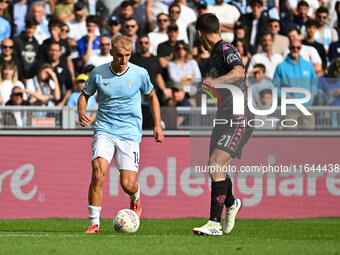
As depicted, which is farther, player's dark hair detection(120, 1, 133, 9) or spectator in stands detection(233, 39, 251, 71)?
player's dark hair detection(120, 1, 133, 9)

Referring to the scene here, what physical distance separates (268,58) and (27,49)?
500cm

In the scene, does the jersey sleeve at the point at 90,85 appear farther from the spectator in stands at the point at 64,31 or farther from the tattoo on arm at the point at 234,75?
the spectator in stands at the point at 64,31

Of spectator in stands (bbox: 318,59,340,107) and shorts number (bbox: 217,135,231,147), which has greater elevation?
spectator in stands (bbox: 318,59,340,107)

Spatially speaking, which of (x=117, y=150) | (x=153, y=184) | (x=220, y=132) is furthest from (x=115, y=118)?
(x=153, y=184)

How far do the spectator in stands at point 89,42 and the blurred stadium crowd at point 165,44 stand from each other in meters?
0.02

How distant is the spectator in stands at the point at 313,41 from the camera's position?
53.4 feet

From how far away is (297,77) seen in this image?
14.7 m

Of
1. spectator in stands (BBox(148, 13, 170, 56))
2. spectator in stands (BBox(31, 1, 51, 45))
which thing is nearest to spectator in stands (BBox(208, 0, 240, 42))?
spectator in stands (BBox(148, 13, 170, 56))

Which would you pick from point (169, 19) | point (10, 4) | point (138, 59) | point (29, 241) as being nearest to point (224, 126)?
point (29, 241)

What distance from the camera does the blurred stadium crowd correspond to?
48.4ft

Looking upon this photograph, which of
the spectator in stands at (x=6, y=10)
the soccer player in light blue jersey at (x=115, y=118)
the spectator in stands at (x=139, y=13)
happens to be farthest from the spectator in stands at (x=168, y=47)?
the soccer player in light blue jersey at (x=115, y=118)

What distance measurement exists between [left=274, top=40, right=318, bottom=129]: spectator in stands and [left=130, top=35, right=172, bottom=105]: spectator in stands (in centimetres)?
224

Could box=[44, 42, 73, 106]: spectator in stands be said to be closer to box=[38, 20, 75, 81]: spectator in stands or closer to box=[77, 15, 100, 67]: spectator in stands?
box=[38, 20, 75, 81]: spectator in stands

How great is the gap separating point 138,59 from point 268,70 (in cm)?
267
